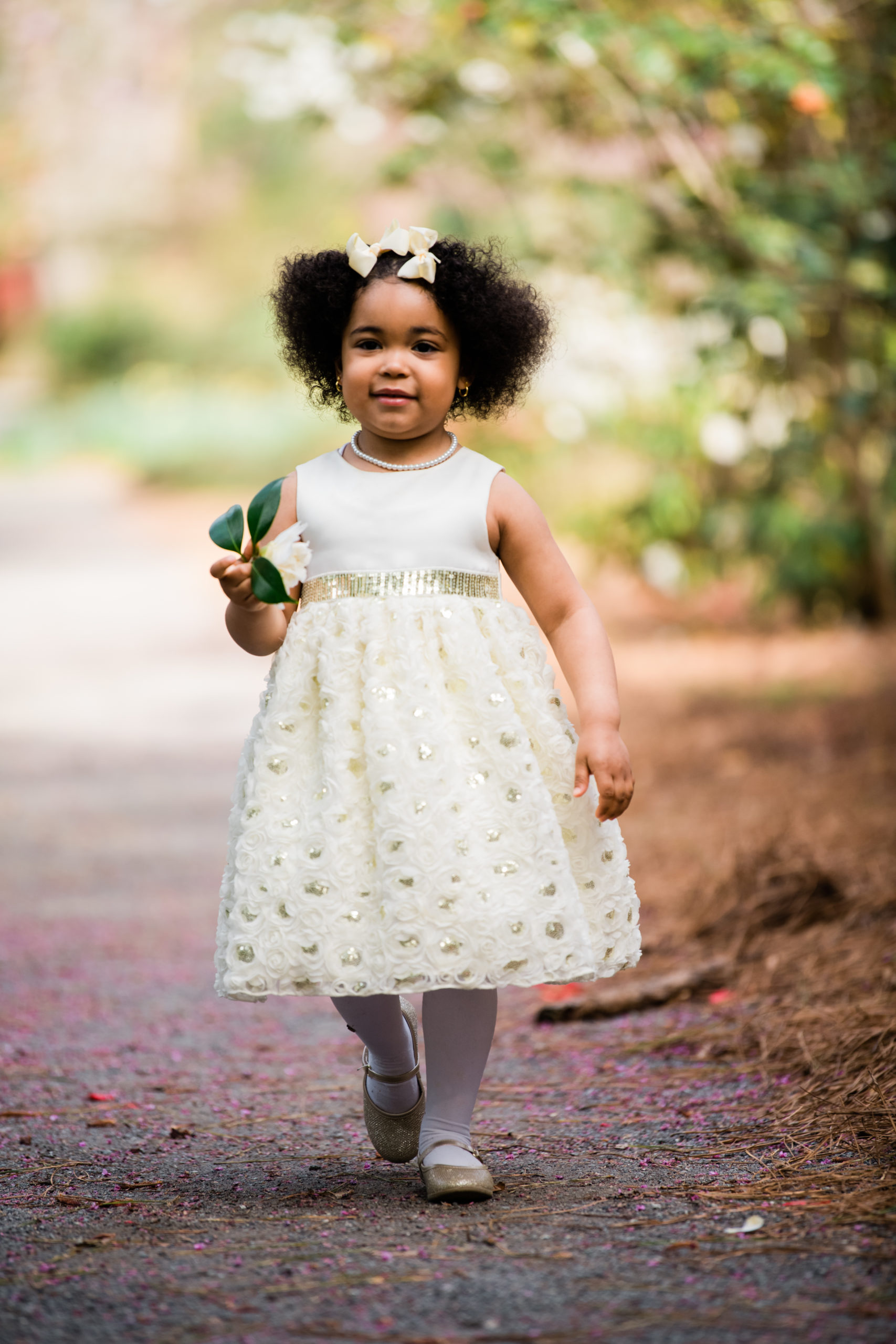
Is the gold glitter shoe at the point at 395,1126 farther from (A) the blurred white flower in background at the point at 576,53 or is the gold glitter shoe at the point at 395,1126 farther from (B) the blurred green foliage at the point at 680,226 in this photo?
(A) the blurred white flower in background at the point at 576,53

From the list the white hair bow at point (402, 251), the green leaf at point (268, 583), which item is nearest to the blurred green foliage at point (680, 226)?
the white hair bow at point (402, 251)

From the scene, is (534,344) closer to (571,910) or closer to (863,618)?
(571,910)

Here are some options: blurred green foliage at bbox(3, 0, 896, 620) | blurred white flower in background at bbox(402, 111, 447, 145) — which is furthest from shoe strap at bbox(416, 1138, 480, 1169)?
blurred white flower in background at bbox(402, 111, 447, 145)

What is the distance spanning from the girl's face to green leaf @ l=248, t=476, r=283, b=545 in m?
0.24

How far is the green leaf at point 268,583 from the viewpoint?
2.46 meters

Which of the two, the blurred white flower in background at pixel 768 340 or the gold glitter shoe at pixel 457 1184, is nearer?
the gold glitter shoe at pixel 457 1184

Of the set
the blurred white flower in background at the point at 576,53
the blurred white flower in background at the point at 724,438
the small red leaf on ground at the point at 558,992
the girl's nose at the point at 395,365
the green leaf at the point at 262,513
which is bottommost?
the small red leaf on ground at the point at 558,992

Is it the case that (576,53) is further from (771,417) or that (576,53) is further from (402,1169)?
(402,1169)

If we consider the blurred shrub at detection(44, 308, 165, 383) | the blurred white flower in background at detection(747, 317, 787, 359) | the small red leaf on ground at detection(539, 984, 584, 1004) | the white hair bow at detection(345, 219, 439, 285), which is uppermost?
the blurred shrub at detection(44, 308, 165, 383)

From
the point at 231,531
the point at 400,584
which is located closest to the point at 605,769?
the point at 400,584

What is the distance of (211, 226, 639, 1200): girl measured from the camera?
233cm

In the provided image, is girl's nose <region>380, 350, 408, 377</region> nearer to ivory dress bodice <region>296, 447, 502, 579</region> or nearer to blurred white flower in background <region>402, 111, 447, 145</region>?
A: ivory dress bodice <region>296, 447, 502, 579</region>

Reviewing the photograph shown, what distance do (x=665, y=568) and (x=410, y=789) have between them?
884 cm

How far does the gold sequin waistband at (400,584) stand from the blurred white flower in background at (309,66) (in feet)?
17.5
